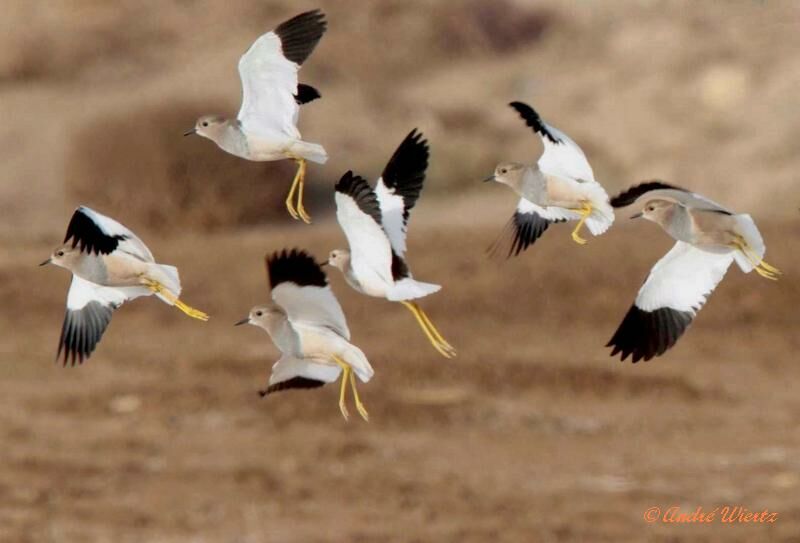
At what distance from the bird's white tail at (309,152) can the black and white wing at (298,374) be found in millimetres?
678

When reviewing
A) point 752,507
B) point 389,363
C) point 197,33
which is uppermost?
point 197,33

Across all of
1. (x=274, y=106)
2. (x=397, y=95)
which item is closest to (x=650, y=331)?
(x=274, y=106)

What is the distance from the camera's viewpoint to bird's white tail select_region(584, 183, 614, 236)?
515cm

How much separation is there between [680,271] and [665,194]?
0.74 m

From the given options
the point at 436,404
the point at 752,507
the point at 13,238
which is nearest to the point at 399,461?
the point at 436,404

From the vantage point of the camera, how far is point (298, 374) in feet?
18.9

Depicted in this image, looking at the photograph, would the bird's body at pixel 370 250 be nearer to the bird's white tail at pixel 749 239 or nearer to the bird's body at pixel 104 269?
the bird's body at pixel 104 269

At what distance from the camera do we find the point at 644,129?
23781 millimetres

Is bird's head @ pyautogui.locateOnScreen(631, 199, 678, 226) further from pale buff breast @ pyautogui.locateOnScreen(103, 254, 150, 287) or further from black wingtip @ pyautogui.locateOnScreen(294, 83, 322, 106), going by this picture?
pale buff breast @ pyautogui.locateOnScreen(103, 254, 150, 287)

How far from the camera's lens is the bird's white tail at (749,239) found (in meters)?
5.16

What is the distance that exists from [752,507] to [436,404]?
3369mm

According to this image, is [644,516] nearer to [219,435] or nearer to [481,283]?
[219,435]

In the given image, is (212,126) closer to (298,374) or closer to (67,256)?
(67,256)

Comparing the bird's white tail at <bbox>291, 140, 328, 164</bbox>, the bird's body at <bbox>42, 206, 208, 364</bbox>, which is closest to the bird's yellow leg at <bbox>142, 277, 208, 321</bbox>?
the bird's body at <bbox>42, 206, 208, 364</bbox>
